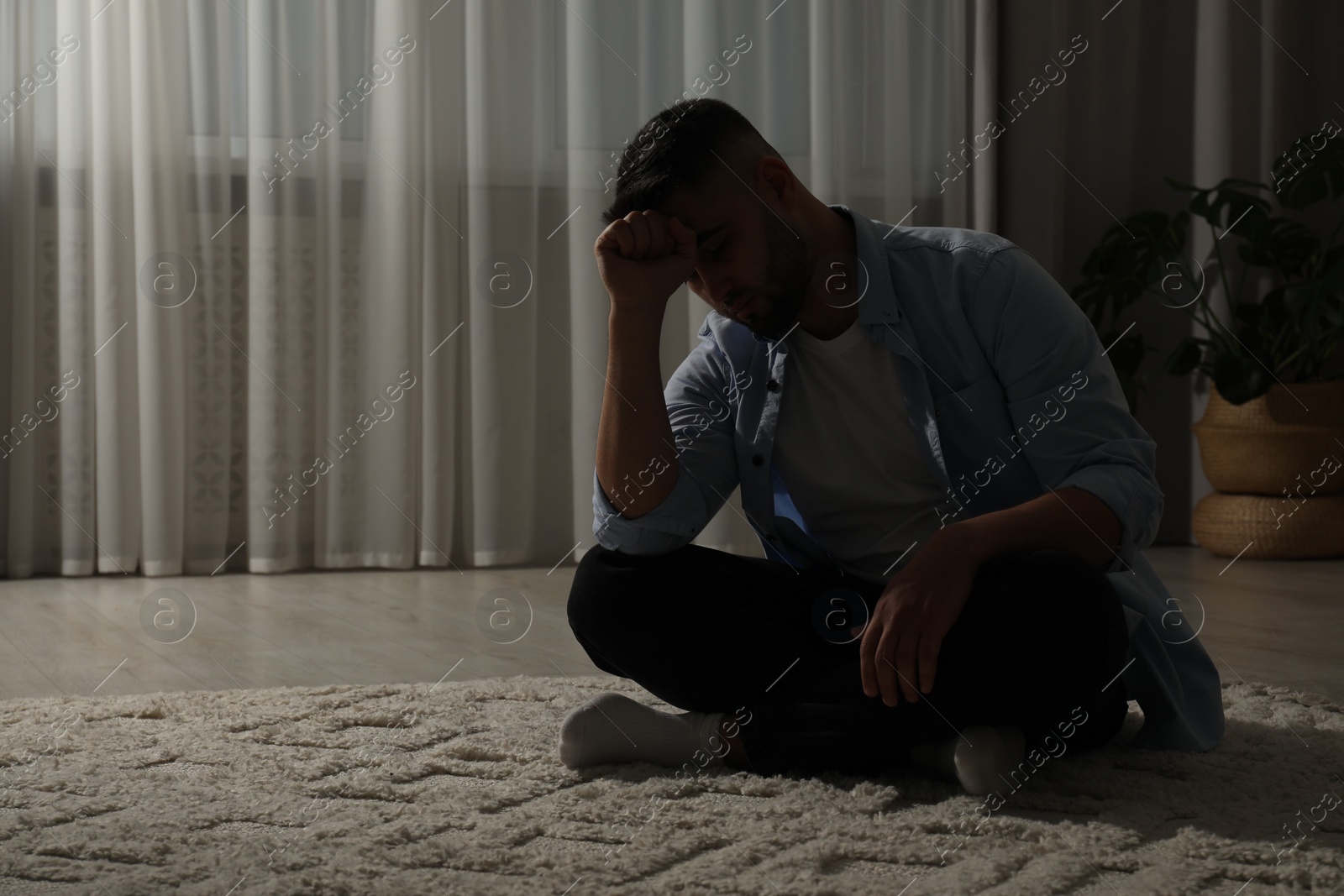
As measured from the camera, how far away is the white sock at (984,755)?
1.03 metres

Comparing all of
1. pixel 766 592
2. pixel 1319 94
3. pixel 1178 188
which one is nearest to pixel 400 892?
pixel 766 592

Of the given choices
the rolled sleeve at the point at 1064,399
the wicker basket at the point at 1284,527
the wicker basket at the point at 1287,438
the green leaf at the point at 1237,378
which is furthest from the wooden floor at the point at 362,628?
the rolled sleeve at the point at 1064,399

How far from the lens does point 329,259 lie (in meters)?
2.74

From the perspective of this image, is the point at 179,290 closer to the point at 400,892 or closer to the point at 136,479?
the point at 136,479

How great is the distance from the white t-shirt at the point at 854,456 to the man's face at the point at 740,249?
3.1 inches

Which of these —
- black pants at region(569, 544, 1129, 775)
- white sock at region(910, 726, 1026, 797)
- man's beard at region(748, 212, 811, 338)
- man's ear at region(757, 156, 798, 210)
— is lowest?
white sock at region(910, 726, 1026, 797)

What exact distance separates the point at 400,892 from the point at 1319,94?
3307 millimetres

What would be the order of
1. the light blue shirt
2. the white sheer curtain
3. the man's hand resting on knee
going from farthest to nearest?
the white sheer curtain → the light blue shirt → the man's hand resting on knee

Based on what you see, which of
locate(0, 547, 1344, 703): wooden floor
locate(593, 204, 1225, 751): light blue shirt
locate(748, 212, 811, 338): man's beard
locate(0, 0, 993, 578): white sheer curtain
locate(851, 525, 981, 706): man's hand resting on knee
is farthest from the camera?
locate(0, 0, 993, 578): white sheer curtain

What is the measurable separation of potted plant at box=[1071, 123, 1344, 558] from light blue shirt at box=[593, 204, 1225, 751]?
189cm

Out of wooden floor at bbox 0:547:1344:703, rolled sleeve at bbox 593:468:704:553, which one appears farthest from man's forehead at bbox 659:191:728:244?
wooden floor at bbox 0:547:1344:703

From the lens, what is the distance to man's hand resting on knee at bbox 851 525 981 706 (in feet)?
3.26

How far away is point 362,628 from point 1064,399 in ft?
4.32

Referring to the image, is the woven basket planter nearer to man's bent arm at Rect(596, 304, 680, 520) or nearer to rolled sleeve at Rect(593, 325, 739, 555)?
rolled sleeve at Rect(593, 325, 739, 555)
